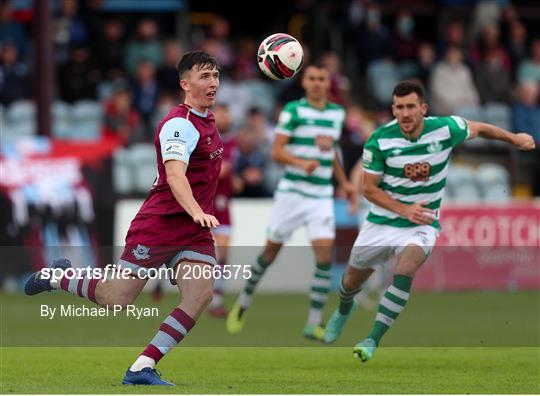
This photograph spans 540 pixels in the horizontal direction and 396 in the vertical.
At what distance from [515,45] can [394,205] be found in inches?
568

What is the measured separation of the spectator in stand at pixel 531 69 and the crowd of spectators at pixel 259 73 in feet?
Result: 0.07

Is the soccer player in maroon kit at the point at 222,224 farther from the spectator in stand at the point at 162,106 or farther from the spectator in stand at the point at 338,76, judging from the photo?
the spectator in stand at the point at 162,106

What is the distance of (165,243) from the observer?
9461 millimetres

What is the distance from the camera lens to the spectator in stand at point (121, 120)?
2056 cm

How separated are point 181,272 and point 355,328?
5.12m

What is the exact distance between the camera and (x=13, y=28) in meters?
21.8

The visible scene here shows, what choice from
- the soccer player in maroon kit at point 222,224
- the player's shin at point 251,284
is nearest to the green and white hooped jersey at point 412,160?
the player's shin at point 251,284

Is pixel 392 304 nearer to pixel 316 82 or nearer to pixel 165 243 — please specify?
pixel 165 243

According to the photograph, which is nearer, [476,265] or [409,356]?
[409,356]

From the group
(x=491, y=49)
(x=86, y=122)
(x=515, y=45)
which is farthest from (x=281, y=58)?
(x=515, y=45)

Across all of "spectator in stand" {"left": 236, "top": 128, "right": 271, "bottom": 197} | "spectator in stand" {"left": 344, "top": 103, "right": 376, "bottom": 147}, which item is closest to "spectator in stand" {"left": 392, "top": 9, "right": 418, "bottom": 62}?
"spectator in stand" {"left": 344, "top": 103, "right": 376, "bottom": 147}

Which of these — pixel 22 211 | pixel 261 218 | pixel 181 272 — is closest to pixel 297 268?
pixel 261 218

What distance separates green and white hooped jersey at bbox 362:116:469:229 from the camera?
11.2 meters

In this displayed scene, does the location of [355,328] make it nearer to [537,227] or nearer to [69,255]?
[69,255]
